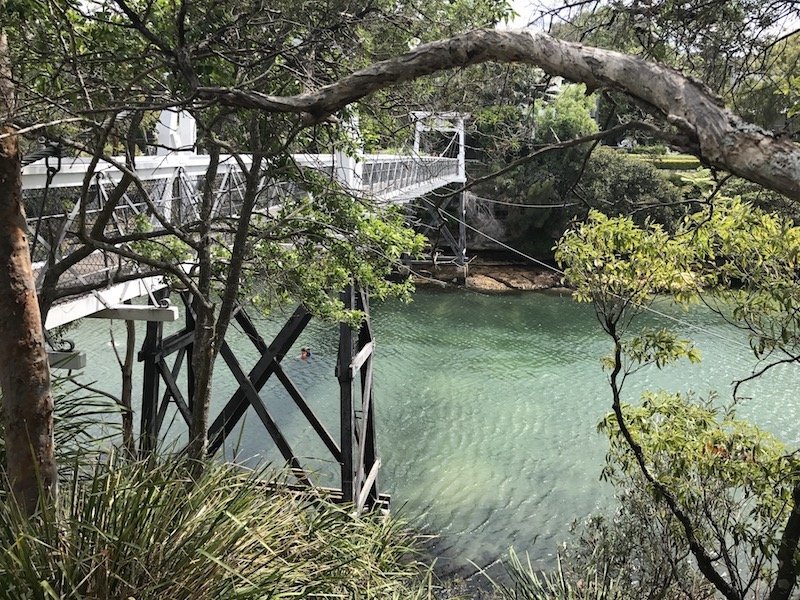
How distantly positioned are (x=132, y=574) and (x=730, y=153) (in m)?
1.95

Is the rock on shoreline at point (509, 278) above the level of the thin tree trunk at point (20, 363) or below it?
below

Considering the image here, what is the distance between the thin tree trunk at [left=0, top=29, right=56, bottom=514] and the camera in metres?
2.23

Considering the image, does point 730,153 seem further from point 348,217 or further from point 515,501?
point 515,501

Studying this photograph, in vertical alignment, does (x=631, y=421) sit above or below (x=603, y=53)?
below

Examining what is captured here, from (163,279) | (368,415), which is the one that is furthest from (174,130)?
(368,415)

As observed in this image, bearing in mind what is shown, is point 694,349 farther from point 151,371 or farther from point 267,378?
point 151,371

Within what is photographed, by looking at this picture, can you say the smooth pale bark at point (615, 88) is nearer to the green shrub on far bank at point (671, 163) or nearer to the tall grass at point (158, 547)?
the tall grass at point (158, 547)

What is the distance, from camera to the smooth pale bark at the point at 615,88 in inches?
54.7

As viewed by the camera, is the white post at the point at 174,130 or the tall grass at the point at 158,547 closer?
the tall grass at the point at 158,547

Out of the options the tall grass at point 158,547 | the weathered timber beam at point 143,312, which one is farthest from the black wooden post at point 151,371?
the tall grass at point 158,547

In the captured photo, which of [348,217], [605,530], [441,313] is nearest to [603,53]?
[348,217]

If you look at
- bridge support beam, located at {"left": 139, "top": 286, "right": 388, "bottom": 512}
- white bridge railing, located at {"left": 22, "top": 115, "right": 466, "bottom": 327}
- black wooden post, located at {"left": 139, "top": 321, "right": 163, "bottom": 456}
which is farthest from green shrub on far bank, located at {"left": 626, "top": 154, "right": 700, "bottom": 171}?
black wooden post, located at {"left": 139, "top": 321, "right": 163, "bottom": 456}

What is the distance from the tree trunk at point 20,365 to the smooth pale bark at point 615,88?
88cm

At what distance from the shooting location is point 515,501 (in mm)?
8305
